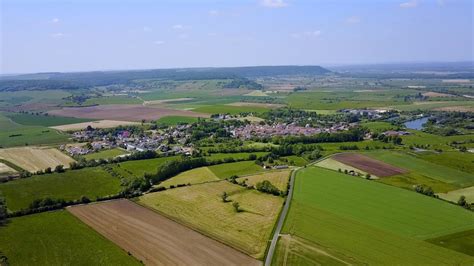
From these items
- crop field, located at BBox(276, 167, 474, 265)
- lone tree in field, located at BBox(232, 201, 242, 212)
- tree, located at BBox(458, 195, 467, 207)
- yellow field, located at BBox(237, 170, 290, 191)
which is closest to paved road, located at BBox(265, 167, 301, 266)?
crop field, located at BBox(276, 167, 474, 265)

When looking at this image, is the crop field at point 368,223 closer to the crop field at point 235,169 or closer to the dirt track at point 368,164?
the dirt track at point 368,164

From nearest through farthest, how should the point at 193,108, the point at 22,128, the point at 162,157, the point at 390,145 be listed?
the point at 162,157 < the point at 390,145 < the point at 22,128 < the point at 193,108

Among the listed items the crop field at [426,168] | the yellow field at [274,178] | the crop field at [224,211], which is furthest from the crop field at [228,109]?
the crop field at [224,211]

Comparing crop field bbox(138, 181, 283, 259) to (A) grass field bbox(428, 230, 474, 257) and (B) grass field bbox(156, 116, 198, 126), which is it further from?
(B) grass field bbox(156, 116, 198, 126)

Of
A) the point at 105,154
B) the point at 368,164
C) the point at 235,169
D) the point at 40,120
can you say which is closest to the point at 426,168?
the point at 368,164

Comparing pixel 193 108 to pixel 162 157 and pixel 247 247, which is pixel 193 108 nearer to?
pixel 162 157

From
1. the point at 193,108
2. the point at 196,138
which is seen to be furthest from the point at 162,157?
the point at 193,108
